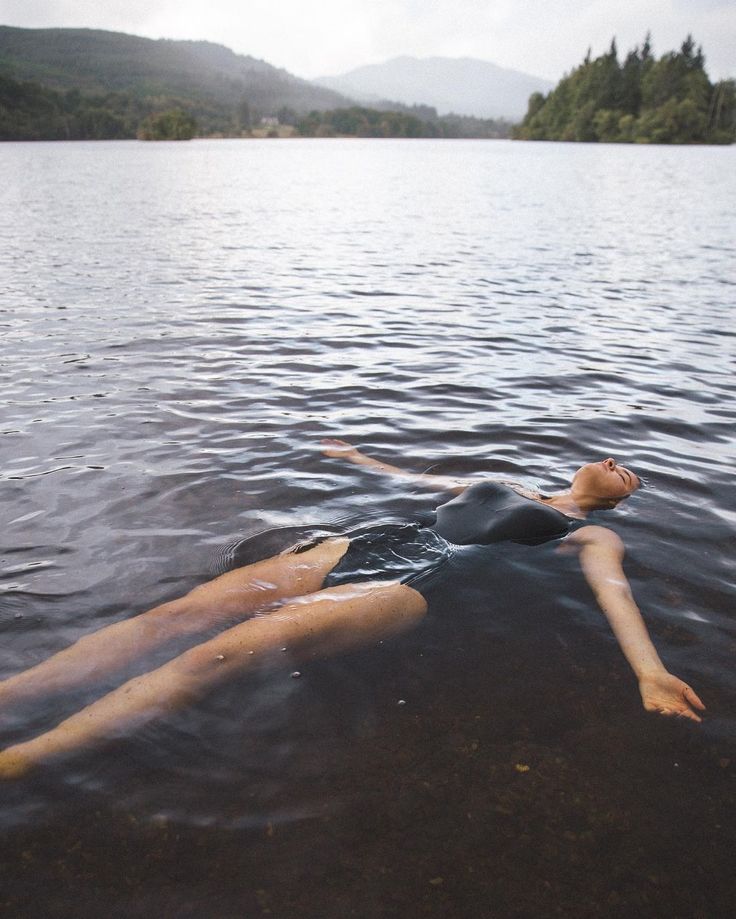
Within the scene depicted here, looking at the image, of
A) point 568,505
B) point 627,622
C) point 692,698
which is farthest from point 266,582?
point 568,505

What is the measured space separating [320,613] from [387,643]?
42 cm

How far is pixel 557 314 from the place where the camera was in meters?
12.6

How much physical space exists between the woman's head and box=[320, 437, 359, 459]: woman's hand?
82.0 inches

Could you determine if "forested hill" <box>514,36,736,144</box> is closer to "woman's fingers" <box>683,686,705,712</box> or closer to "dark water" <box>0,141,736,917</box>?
"dark water" <box>0,141,736,917</box>

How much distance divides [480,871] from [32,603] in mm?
2944

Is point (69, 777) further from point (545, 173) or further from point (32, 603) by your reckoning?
point (545, 173)

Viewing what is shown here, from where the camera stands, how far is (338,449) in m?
6.60

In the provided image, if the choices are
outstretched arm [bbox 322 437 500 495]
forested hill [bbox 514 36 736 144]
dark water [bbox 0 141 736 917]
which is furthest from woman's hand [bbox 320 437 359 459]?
forested hill [bbox 514 36 736 144]

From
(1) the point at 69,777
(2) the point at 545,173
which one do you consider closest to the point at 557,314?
(1) the point at 69,777

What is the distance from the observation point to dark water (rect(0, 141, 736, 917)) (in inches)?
103

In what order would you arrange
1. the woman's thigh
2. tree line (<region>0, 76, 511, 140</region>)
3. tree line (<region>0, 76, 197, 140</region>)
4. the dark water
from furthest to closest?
tree line (<region>0, 76, 511, 140</region>), tree line (<region>0, 76, 197, 140</region>), the woman's thigh, the dark water

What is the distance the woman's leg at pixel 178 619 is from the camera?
3.34 m

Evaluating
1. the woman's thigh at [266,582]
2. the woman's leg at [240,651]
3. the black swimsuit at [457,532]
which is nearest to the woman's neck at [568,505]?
the black swimsuit at [457,532]

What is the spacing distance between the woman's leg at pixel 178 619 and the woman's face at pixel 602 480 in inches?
82.6
